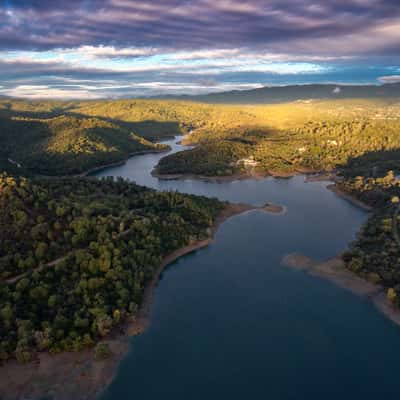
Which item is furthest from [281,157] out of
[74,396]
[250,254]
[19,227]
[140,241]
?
[74,396]

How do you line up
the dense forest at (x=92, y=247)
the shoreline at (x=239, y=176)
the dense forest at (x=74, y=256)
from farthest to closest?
the shoreline at (x=239, y=176) < the dense forest at (x=92, y=247) < the dense forest at (x=74, y=256)

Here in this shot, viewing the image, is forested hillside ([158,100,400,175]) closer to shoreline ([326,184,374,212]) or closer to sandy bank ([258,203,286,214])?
shoreline ([326,184,374,212])

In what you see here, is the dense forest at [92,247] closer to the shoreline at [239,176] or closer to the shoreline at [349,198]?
the shoreline at [349,198]

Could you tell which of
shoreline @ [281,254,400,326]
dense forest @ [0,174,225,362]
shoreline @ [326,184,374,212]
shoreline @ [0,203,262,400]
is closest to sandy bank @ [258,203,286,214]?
dense forest @ [0,174,225,362]

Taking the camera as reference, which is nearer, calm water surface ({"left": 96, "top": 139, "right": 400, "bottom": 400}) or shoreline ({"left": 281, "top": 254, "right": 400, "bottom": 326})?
calm water surface ({"left": 96, "top": 139, "right": 400, "bottom": 400})

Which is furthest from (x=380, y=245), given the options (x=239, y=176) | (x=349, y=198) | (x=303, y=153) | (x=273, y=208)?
(x=303, y=153)

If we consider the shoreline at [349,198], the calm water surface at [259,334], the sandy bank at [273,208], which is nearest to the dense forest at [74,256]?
the calm water surface at [259,334]

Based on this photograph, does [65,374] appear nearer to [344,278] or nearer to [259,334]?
[259,334]

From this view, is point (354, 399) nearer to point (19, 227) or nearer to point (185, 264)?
point (185, 264)
